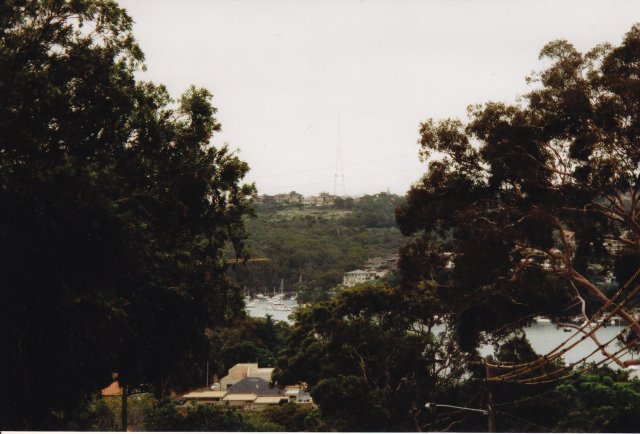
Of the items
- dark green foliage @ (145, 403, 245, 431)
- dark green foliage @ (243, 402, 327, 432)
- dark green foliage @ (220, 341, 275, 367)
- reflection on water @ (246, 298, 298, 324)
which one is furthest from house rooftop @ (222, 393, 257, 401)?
dark green foliage @ (145, 403, 245, 431)

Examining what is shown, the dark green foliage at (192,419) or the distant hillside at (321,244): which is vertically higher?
the distant hillside at (321,244)

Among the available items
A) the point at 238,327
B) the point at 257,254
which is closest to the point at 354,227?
the point at 257,254

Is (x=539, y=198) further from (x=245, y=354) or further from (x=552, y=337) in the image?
(x=245, y=354)

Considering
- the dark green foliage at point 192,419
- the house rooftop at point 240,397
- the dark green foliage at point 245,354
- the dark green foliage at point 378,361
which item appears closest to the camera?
the dark green foliage at point 192,419

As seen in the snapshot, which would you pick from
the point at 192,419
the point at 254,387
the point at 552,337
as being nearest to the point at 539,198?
the point at 552,337

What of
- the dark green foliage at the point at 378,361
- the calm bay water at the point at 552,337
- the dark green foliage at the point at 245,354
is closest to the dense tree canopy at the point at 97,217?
the calm bay water at the point at 552,337

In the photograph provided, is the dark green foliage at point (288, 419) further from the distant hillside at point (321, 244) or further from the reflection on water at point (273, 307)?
the distant hillside at point (321, 244)

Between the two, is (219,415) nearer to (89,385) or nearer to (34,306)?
(89,385)
